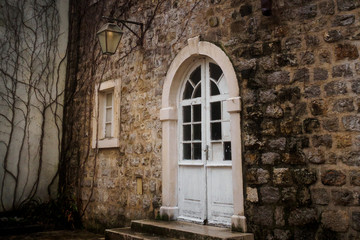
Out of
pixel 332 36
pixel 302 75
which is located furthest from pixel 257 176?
pixel 332 36

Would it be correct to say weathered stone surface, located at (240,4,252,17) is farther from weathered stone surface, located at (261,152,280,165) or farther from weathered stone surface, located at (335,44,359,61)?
weathered stone surface, located at (261,152,280,165)

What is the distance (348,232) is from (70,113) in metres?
6.23

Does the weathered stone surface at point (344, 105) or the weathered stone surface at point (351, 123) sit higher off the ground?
the weathered stone surface at point (344, 105)

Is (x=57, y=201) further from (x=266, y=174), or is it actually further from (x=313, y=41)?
(x=313, y=41)

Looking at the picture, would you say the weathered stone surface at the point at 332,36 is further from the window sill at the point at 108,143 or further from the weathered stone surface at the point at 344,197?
the window sill at the point at 108,143

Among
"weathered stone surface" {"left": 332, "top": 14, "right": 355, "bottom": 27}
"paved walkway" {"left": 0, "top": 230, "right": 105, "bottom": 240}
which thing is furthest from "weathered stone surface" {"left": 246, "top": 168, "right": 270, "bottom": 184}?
"paved walkway" {"left": 0, "top": 230, "right": 105, "bottom": 240}

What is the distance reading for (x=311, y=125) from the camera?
13.7 feet

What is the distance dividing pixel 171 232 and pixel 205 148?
1259 millimetres

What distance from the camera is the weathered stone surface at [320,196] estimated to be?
3.96 m

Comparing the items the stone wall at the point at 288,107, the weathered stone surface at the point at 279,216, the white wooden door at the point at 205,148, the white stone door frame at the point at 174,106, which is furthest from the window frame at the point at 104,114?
the weathered stone surface at the point at 279,216

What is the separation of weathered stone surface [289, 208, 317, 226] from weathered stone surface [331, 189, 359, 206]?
28 cm

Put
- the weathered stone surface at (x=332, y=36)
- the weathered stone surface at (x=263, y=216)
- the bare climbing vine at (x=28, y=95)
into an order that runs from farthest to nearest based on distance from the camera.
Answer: the bare climbing vine at (x=28, y=95), the weathered stone surface at (x=263, y=216), the weathered stone surface at (x=332, y=36)

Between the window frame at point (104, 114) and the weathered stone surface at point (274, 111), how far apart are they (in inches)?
124

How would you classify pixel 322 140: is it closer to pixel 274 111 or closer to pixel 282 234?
pixel 274 111
